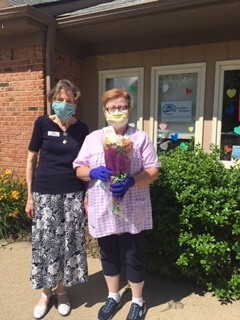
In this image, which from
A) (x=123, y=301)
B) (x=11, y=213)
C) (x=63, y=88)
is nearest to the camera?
(x=63, y=88)

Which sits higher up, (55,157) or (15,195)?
(55,157)

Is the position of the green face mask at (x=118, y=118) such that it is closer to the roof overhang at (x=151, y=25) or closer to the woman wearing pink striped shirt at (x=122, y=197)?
the woman wearing pink striped shirt at (x=122, y=197)

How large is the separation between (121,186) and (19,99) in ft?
10.9

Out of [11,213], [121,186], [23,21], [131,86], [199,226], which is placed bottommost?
[11,213]

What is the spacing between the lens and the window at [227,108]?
478 centimetres

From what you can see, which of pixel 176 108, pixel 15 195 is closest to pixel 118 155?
pixel 15 195

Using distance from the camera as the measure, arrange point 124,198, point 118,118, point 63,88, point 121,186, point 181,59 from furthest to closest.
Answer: point 181,59 → point 63,88 → point 124,198 → point 118,118 → point 121,186

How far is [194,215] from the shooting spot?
2.91 m

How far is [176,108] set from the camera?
5258mm

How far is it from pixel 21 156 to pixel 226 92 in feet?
10.4

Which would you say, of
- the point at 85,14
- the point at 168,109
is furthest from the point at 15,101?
the point at 168,109

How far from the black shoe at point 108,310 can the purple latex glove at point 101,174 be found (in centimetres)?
107

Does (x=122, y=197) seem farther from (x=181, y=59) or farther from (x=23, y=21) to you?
(x=181, y=59)

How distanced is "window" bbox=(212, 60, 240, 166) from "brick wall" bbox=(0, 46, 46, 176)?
2.49 m
